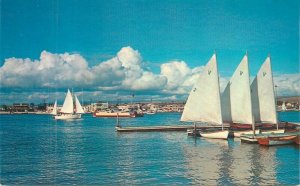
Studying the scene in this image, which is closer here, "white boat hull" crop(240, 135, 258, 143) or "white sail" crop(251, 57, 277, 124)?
"white boat hull" crop(240, 135, 258, 143)

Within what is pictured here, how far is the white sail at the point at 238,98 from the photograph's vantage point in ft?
153

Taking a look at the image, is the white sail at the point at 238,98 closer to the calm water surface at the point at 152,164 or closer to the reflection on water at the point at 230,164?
the calm water surface at the point at 152,164

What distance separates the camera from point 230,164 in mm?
29078

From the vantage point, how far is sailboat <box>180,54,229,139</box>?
4656 cm

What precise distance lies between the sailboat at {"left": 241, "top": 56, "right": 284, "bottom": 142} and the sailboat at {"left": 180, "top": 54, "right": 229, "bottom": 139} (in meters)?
3.92

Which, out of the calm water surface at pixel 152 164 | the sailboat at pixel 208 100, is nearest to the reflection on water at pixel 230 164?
the calm water surface at pixel 152 164

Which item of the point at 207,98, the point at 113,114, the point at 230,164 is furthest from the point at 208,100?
the point at 113,114

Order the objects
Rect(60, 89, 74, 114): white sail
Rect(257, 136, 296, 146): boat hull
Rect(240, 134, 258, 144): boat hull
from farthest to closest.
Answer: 1. Rect(60, 89, 74, 114): white sail
2. Rect(240, 134, 258, 144): boat hull
3. Rect(257, 136, 296, 146): boat hull

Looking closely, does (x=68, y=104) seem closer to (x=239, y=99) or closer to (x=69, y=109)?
(x=69, y=109)

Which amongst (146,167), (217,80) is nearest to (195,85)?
(217,80)

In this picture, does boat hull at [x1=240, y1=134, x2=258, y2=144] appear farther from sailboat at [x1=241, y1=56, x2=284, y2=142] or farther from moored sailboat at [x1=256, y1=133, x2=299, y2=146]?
sailboat at [x1=241, y1=56, x2=284, y2=142]

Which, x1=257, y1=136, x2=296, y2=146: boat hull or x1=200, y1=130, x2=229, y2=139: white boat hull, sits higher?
x1=200, y1=130, x2=229, y2=139: white boat hull

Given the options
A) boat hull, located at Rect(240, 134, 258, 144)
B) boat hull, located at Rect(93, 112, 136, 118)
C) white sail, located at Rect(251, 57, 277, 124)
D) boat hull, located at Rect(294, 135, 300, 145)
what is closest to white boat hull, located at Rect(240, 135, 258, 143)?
boat hull, located at Rect(240, 134, 258, 144)

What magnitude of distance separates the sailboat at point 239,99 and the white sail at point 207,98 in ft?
8.84
